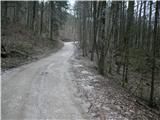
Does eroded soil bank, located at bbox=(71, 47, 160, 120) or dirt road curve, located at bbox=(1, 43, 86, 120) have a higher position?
dirt road curve, located at bbox=(1, 43, 86, 120)

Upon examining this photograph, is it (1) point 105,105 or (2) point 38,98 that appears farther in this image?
(2) point 38,98

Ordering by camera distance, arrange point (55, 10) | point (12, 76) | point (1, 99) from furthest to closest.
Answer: point (55, 10)
point (12, 76)
point (1, 99)

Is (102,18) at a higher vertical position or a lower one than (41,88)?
higher

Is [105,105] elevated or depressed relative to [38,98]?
depressed

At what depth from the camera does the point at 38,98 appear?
26.7 ft

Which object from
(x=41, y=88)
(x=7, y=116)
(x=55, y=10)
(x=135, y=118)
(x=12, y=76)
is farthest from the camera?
(x=55, y=10)

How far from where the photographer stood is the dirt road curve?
21.8 ft

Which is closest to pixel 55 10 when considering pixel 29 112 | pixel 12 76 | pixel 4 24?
pixel 4 24

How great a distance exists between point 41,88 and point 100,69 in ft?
20.8

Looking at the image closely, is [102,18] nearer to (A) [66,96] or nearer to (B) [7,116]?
(A) [66,96]

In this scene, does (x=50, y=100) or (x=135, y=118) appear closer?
(x=135, y=118)

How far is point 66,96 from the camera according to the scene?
859 cm

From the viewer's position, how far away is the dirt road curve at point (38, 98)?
6.65 metres

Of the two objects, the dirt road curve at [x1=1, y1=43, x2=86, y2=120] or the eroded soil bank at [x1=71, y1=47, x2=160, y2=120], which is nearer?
the dirt road curve at [x1=1, y1=43, x2=86, y2=120]
